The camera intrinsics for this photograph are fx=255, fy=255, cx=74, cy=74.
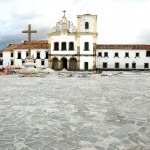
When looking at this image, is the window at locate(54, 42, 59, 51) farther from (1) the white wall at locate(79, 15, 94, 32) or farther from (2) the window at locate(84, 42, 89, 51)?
(1) the white wall at locate(79, 15, 94, 32)

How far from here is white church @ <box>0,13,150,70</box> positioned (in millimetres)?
46844

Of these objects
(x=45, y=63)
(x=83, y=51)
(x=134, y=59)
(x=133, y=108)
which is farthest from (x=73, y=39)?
(x=133, y=108)

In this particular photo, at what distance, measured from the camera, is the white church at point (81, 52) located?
46844 mm

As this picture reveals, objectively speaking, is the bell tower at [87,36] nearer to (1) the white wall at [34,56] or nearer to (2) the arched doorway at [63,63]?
(2) the arched doorway at [63,63]

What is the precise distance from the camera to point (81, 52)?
4706cm

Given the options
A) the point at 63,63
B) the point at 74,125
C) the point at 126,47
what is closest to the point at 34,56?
the point at 63,63

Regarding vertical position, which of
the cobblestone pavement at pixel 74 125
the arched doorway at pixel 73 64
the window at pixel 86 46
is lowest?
the cobblestone pavement at pixel 74 125

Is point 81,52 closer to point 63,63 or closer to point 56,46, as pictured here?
point 63,63

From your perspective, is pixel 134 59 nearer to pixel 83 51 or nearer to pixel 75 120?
pixel 83 51

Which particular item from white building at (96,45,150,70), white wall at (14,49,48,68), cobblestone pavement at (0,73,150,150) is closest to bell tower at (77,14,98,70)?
white building at (96,45,150,70)

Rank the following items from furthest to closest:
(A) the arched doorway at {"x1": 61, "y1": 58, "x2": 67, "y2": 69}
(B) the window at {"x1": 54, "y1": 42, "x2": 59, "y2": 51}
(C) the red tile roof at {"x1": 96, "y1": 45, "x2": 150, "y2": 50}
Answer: (C) the red tile roof at {"x1": 96, "y1": 45, "x2": 150, "y2": 50} < (A) the arched doorway at {"x1": 61, "y1": 58, "x2": 67, "y2": 69} < (B) the window at {"x1": 54, "y1": 42, "x2": 59, "y2": 51}

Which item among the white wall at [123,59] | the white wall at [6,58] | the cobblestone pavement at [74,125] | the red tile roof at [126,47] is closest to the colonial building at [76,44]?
the white wall at [123,59]

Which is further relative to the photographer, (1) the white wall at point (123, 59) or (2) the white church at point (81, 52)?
(1) the white wall at point (123, 59)

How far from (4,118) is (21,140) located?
184 cm
